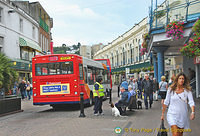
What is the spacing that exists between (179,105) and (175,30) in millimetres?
10658

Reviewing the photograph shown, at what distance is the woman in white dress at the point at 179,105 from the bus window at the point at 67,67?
8.70 metres

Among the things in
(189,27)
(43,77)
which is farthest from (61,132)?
(189,27)

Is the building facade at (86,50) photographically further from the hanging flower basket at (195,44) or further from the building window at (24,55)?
the hanging flower basket at (195,44)

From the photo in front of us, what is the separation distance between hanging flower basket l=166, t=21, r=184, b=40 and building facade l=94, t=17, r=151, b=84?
2319 centimetres

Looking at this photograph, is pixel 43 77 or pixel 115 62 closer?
pixel 43 77

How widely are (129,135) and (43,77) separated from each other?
7507 millimetres

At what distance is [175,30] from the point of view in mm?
14969

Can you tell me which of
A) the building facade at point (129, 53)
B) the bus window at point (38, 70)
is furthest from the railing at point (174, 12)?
the building facade at point (129, 53)

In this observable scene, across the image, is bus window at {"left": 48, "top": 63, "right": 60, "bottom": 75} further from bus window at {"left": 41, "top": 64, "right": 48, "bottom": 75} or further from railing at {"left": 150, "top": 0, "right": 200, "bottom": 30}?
railing at {"left": 150, "top": 0, "right": 200, "bottom": 30}

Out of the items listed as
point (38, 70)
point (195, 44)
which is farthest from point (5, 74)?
point (195, 44)

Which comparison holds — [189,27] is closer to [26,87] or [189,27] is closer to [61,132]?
[61,132]

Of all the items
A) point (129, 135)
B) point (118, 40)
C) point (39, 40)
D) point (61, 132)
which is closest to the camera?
point (129, 135)

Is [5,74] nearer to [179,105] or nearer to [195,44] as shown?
[195,44]

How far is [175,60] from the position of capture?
35.4m
